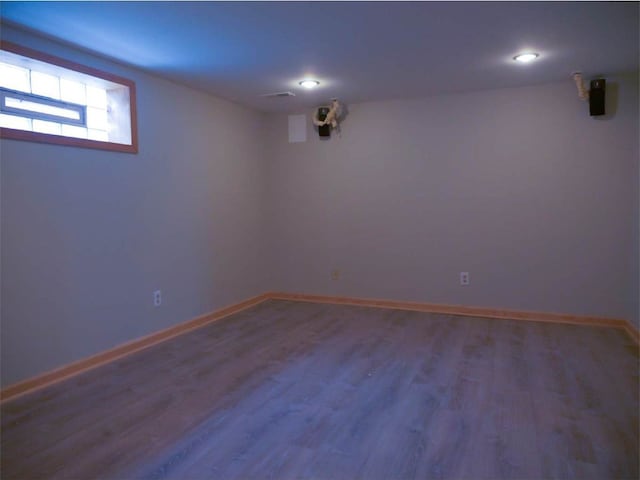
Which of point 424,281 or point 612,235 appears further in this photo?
point 424,281

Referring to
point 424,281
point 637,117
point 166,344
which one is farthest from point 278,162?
point 637,117

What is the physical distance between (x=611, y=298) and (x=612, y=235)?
1.83ft

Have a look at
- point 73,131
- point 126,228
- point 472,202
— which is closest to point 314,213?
point 472,202

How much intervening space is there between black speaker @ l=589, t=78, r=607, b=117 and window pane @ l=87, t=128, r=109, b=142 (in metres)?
3.91

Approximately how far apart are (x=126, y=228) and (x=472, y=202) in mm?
3098

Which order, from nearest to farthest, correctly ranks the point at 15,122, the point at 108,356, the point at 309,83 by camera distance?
the point at 15,122 < the point at 108,356 < the point at 309,83

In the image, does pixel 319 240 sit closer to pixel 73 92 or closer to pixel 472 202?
pixel 472 202

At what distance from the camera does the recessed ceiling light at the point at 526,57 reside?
9.55ft

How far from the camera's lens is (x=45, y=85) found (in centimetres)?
267

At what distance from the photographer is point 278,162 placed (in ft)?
15.9

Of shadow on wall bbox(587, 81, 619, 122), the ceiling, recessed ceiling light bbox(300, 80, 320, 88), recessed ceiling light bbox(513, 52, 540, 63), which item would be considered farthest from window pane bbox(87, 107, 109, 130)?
shadow on wall bbox(587, 81, 619, 122)

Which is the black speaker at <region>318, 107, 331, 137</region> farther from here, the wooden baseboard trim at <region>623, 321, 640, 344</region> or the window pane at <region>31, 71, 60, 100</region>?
the wooden baseboard trim at <region>623, 321, 640, 344</region>

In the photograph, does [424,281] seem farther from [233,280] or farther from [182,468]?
[182,468]

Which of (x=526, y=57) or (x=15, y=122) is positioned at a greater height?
(x=526, y=57)
